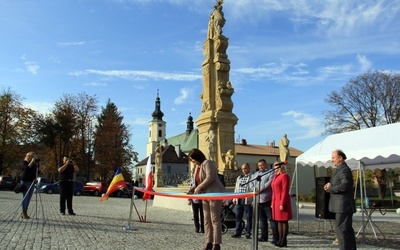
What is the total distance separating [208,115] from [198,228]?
8.41m

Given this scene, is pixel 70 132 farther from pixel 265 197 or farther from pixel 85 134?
pixel 265 197

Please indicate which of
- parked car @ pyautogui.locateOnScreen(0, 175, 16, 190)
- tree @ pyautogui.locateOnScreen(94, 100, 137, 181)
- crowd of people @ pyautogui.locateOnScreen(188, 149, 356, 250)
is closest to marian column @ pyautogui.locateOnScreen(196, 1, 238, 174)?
crowd of people @ pyautogui.locateOnScreen(188, 149, 356, 250)

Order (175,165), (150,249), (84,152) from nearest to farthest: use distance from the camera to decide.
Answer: (150,249) < (84,152) < (175,165)

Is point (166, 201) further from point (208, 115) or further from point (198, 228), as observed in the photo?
point (198, 228)

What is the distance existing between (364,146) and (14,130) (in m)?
44.0

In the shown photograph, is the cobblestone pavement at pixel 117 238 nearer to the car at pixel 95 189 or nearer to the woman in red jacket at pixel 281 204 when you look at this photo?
the woman in red jacket at pixel 281 204

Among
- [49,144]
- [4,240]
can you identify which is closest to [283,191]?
[4,240]

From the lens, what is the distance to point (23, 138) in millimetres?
45406

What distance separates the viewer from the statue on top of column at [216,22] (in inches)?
706

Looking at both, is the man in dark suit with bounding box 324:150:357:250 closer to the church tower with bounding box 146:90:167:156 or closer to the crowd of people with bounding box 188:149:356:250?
the crowd of people with bounding box 188:149:356:250

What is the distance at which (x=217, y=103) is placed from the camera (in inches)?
679

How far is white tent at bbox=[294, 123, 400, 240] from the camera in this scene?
8.71 meters

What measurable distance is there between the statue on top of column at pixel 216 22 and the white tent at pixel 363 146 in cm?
A: 903

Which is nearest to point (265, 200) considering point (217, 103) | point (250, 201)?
point (250, 201)
